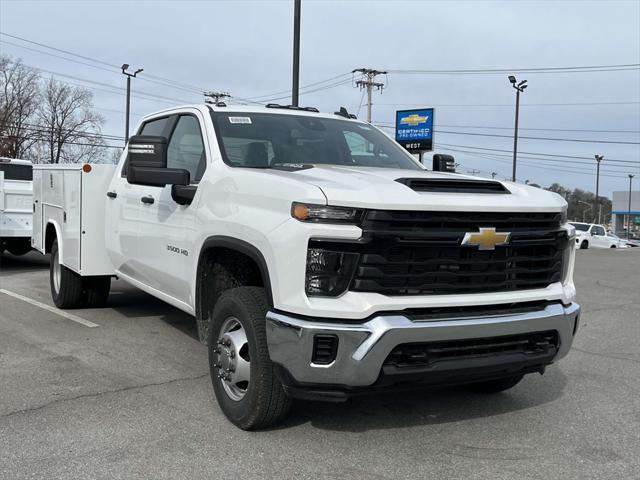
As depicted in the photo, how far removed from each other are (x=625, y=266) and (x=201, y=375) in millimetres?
14687

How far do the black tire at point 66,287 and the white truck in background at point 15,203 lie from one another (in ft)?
15.6

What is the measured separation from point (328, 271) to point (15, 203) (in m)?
10.3

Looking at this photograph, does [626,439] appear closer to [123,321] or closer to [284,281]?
[284,281]

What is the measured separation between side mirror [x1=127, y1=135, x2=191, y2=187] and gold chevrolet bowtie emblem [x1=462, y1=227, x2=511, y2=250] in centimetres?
209

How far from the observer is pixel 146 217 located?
5.33m

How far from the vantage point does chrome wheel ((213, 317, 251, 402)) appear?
12.5 feet

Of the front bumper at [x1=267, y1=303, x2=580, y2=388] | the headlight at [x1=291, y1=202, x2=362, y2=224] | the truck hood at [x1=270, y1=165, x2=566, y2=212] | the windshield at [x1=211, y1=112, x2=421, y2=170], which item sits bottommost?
the front bumper at [x1=267, y1=303, x2=580, y2=388]

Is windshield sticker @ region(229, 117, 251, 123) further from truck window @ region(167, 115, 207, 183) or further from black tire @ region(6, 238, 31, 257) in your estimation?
black tire @ region(6, 238, 31, 257)

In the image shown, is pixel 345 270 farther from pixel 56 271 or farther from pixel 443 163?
pixel 56 271

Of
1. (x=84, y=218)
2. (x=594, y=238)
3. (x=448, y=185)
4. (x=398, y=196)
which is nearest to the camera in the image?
(x=398, y=196)

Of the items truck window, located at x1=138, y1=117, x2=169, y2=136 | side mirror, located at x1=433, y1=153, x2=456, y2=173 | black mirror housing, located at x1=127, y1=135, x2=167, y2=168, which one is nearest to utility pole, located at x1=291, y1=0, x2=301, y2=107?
truck window, located at x1=138, y1=117, x2=169, y2=136

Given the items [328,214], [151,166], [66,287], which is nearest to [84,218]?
[66,287]

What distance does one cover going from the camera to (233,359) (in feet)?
12.6

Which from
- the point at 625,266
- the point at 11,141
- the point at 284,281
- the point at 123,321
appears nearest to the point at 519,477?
the point at 284,281
